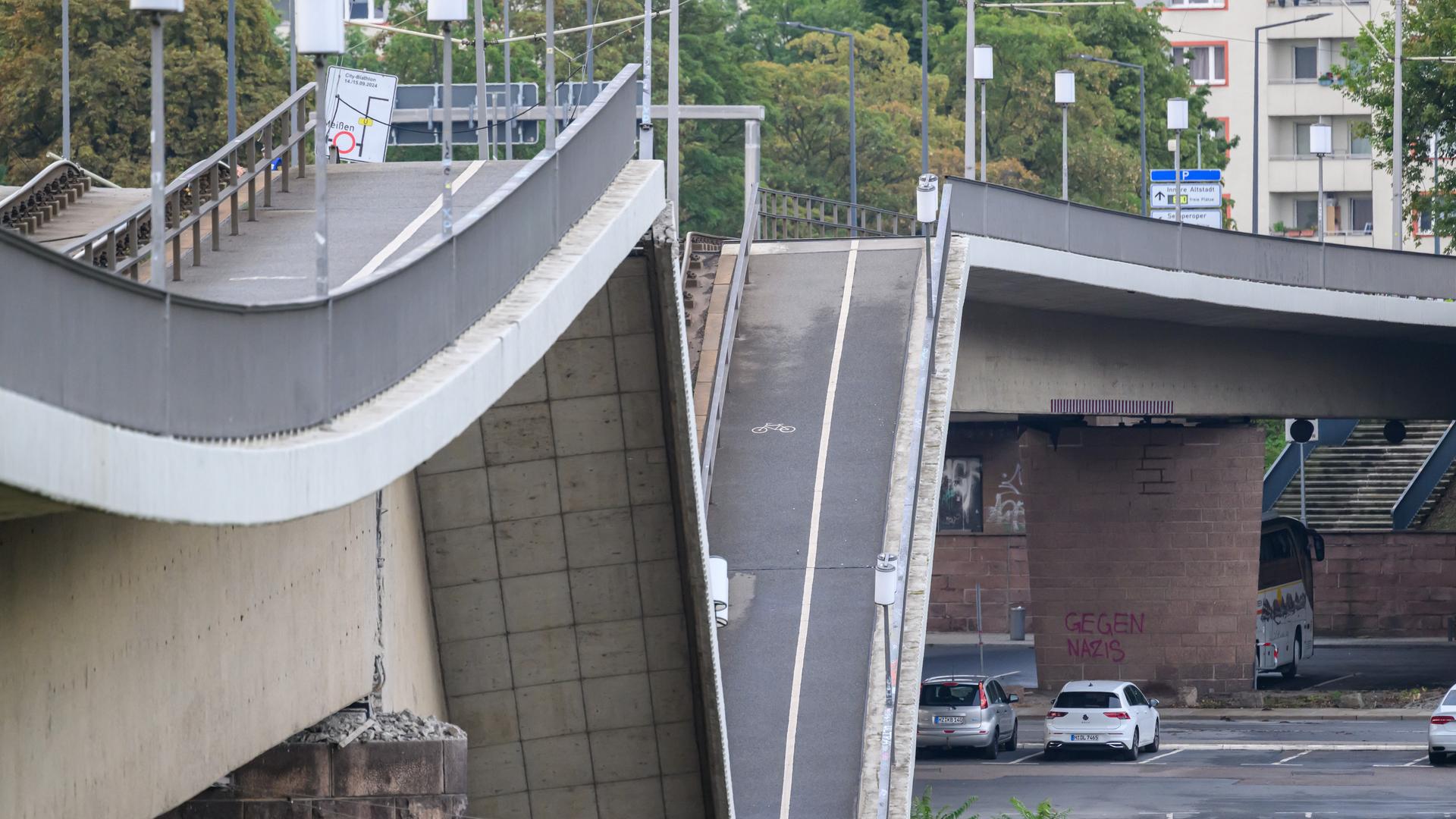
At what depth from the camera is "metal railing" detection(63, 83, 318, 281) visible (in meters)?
15.3

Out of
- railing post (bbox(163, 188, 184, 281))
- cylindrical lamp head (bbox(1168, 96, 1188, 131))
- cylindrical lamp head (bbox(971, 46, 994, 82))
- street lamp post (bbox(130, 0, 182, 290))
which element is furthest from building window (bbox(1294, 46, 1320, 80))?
street lamp post (bbox(130, 0, 182, 290))

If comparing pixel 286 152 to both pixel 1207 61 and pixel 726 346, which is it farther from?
pixel 1207 61

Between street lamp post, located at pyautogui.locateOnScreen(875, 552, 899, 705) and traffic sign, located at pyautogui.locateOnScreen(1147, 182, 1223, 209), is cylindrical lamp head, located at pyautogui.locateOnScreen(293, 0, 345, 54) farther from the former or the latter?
traffic sign, located at pyautogui.locateOnScreen(1147, 182, 1223, 209)

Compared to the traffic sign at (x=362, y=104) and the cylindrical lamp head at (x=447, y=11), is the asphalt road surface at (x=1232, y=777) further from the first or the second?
the cylindrical lamp head at (x=447, y=11)

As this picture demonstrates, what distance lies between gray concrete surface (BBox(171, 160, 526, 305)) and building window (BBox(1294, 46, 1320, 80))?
272 feet

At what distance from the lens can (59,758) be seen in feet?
37.5

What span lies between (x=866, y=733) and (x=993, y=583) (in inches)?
1506

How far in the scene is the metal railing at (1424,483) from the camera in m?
62.6

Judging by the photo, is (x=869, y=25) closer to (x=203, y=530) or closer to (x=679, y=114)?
(x=679, y=114)

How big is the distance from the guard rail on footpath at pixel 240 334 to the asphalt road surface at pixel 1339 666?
34574 mm

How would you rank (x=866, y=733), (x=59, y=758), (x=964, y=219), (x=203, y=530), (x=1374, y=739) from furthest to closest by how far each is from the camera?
(x=1374, y=739)
(x=964, y=219)
(x=866, y=733)
(x=203, y=530)
(x=59, y=758)

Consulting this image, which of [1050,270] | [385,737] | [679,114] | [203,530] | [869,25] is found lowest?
[385,737]

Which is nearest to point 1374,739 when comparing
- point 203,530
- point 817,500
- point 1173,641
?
point 1173,641

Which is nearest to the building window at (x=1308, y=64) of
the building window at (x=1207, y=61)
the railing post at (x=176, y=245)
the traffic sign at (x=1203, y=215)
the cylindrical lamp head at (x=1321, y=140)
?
the building window at (x=1207, y=61)
